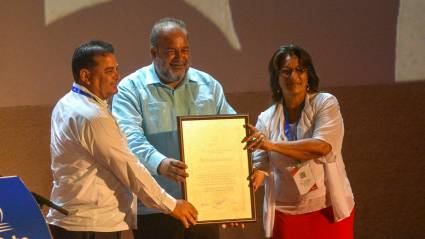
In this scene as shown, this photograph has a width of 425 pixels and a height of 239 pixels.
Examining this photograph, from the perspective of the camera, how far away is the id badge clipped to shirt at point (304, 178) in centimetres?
333

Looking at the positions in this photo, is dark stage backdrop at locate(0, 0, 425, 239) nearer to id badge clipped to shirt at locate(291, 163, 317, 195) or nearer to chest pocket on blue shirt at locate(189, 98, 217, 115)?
chest pocket on blue shirt at locate(189, 98, 217, 115)

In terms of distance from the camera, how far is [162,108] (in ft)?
11.0

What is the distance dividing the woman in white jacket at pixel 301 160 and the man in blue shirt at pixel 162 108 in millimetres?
303

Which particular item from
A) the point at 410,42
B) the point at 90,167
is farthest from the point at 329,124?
the point at 410,42

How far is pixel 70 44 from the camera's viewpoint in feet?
14.2

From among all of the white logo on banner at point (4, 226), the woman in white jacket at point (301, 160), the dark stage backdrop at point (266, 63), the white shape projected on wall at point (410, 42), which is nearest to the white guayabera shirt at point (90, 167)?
the white logo on banner at point (4, 226)

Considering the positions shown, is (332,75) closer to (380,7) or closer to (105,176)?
(380,7)

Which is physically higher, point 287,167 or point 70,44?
point 70,44

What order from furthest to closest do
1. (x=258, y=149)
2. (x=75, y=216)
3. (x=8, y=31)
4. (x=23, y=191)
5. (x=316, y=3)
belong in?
(x=316, y=3), (x=8, y=31), (x=258, y=149), (x=75, y=216), (x=23, y=191)

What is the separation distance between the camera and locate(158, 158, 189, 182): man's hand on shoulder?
316cm

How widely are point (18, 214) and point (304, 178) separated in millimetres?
1365

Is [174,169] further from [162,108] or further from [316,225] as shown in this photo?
[316,225]

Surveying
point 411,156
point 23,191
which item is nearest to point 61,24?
point 23,191

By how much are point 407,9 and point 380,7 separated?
0.63ft
